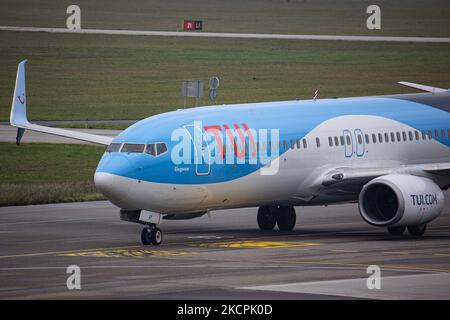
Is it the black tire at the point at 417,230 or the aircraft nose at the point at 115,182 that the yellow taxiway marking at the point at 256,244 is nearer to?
the aircraft nose at the point at 115,182

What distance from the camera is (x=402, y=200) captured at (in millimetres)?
42719

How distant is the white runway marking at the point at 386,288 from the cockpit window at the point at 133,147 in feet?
32.2

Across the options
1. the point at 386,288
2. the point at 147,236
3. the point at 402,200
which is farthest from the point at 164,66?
the point at 386,288

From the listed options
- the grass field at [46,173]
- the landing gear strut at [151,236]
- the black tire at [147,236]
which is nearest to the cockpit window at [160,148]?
the landing gear strut at [151,236]

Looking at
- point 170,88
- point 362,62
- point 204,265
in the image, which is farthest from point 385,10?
point 204,265

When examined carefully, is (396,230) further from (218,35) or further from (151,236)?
(218,35)

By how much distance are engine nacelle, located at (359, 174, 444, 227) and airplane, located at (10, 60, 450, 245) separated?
0.10 ft

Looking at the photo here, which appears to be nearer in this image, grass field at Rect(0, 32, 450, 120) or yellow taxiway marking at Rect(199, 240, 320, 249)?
yellow taxiway marking at Rect(199, 240, 320, 249)

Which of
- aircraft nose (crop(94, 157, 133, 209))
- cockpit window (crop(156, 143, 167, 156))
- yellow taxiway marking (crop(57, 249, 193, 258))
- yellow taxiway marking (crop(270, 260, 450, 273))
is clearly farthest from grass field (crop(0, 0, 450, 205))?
yellow taxiway marking (crop(270, 260, 450, 273))

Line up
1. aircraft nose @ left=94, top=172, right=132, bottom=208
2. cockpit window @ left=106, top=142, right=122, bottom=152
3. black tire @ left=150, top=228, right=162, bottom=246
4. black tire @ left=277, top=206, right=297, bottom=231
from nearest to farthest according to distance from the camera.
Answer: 1. aircraft nose @ left=94, top=172, right=132, bottom=208
2. black tire @ left=150, top=228, right=162, bottom=246
3. cockpit window @ left=106, top=142, right=122, bottom=152
4. black tire @ left=277, top=206, right=297, bottom=231

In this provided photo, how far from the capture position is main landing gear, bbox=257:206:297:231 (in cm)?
4662

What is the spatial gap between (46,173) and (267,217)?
765 inches

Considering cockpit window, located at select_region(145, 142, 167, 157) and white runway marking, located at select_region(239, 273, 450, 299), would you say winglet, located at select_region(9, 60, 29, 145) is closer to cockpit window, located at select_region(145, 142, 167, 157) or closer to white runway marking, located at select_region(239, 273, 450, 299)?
cockpit window, located at select_region(145, 142, 167, 157)

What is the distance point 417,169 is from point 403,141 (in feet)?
5.93
